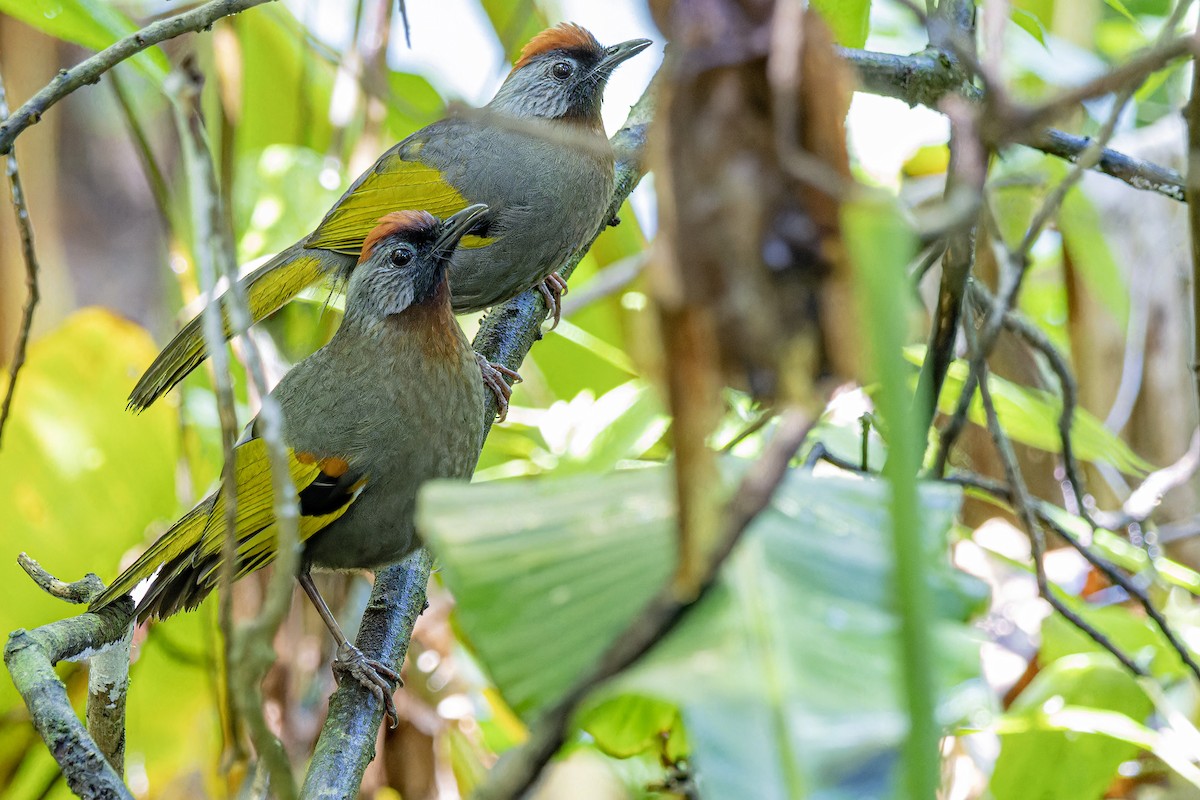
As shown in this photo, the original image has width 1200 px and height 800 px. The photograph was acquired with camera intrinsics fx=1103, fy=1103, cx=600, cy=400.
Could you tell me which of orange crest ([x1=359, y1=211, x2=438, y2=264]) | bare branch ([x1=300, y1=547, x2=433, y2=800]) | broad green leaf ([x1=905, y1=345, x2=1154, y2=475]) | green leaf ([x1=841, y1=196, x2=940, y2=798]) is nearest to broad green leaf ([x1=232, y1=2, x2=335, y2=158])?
orange crest ([x1=359, y1=211, x2=438, y2=264])

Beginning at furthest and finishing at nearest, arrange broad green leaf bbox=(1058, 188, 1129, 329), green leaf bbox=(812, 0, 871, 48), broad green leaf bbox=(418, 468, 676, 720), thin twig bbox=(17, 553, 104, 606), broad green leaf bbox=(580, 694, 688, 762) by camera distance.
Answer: broad green leaf bbox=(1058, 188, 1129, 329) → green leaf bbox=(812, 0, 871, 48) → thin twig bbox=(17, 553, 104, 606) → broad green leaf bbox=(580, 694, 688, 762) → broad green leaf bbox=(418, 468, 676, 720)

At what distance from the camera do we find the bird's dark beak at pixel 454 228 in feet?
9.85

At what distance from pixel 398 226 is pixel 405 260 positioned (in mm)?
107

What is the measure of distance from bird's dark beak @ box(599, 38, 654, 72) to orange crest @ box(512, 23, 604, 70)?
4cm

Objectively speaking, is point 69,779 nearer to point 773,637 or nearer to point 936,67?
point 773,637

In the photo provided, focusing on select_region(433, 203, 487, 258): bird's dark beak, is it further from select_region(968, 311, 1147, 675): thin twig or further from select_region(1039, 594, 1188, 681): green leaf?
select_region(1039, 594, 1188, 681): green leaf

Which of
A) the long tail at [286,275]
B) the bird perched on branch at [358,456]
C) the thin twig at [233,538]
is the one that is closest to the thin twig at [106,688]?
the bird perched on branch at [358,456]

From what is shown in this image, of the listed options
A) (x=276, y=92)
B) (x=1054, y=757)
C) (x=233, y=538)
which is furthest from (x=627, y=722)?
(x=276, y=92)

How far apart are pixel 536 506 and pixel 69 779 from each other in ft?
3.25

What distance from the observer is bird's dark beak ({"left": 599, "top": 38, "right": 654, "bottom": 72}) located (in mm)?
3719

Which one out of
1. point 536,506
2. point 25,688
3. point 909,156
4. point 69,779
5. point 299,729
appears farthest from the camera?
point 909,156

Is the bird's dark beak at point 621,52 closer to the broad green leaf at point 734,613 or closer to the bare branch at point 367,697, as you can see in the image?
the bare branch at point 367,697

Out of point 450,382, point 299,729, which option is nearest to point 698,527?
point 450,382

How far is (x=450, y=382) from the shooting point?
8.78ft
